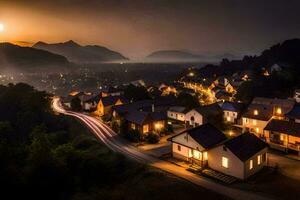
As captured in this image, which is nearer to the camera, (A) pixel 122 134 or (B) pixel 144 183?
(B) pixel 144 183

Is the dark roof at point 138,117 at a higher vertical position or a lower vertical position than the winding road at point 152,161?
higher

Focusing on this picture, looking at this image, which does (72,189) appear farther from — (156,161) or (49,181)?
(156,161)

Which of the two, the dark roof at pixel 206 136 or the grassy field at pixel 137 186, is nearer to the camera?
the grassy field at pixel 137 186

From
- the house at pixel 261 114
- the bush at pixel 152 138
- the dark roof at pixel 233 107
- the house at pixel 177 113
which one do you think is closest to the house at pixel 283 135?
the house at pixel 261 114

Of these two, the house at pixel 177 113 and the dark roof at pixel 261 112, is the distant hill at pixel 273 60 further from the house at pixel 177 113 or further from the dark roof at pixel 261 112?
the house at pixel 177 113

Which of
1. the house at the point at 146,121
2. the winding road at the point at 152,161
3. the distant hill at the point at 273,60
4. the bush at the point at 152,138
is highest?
the distant hill at the point at 273,60

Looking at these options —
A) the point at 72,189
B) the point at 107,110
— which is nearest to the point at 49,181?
the point at 72,189
